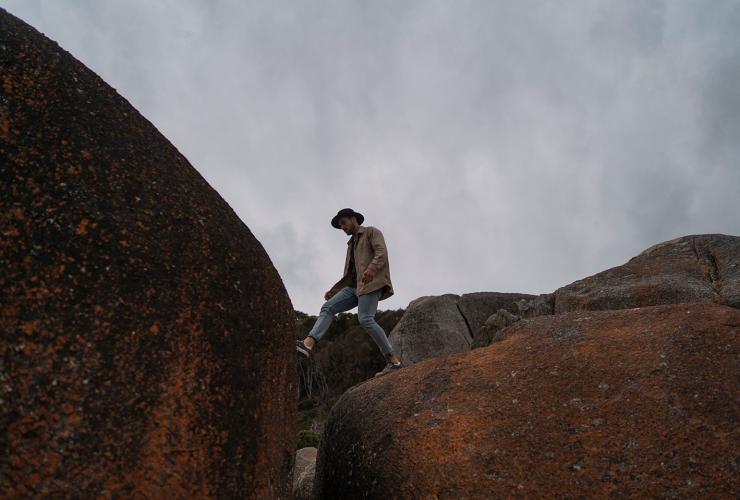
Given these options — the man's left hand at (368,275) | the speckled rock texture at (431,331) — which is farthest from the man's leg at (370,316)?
the speckled rock texture at (431,331)

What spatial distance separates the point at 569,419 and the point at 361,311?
3873 mm

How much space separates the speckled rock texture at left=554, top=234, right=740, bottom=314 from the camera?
5.59m

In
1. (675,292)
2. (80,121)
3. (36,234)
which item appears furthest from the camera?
(675,292)

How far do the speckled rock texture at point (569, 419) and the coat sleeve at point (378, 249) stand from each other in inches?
113

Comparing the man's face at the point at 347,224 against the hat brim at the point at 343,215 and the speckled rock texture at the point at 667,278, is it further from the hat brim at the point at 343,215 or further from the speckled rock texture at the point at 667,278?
the speckled rock texture at the point at 667,278

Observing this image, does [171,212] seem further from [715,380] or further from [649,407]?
[715,380]

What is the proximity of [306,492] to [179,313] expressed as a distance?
3980 mm

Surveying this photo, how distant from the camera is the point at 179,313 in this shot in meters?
2.41

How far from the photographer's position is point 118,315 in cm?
224

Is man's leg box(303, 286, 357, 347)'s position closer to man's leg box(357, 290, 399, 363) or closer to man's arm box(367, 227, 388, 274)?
man's leg box(357, 290, 399, 363)

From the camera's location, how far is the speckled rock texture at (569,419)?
2.68m

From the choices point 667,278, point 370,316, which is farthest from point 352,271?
point 667,278

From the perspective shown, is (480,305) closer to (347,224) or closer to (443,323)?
(443,323)

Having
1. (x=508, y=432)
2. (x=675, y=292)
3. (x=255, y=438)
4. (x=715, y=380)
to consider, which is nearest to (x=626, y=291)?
(x=675, y=292)
